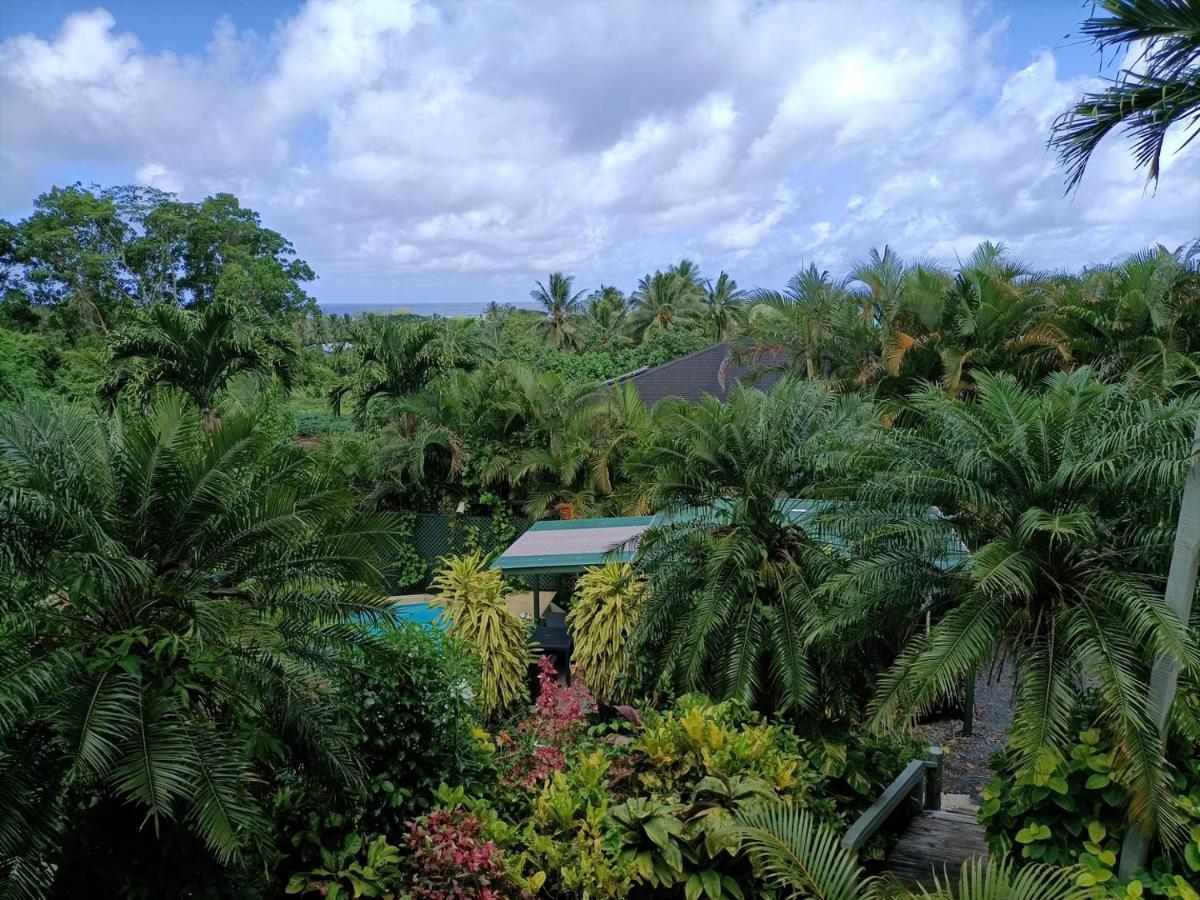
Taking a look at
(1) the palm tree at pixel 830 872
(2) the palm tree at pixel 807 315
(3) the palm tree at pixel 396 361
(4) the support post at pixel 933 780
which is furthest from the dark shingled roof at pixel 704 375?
(1) the palm tree at pixel 830 872

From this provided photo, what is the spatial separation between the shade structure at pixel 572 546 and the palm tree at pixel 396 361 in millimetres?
5719

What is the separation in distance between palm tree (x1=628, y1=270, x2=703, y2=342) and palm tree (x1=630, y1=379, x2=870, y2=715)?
3704 centimetres

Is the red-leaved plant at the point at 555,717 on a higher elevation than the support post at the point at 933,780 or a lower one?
higher

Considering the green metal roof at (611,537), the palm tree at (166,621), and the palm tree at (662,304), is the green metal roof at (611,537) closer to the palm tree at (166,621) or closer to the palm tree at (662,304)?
the palm tree at (166,621)

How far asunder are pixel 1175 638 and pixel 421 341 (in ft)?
48.1

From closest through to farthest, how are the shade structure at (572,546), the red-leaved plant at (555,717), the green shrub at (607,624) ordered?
the red-leaved plant at (555,717)
the green shrub at (607,624)
the shade structure at (572,546)

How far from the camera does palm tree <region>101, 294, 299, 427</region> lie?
14141 mm

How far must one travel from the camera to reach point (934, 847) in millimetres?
6844

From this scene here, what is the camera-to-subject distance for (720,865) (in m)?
5.50

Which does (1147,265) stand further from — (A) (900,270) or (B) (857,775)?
(B) (857,775)

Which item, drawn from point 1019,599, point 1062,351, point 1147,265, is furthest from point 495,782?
point 1147,265

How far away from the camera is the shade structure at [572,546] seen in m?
10.3

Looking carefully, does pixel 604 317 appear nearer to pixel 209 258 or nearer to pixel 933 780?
pixel 209 258

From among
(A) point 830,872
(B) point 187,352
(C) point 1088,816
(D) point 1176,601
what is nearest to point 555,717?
(A) point 830,872
